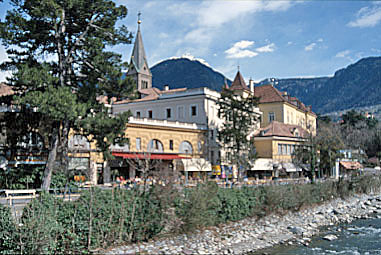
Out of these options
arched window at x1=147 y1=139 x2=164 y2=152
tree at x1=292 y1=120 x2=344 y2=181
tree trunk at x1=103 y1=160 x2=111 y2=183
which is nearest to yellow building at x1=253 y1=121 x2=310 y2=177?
tree at x1=292 y1=120 x2=344 y2=181

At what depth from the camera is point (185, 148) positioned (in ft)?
148

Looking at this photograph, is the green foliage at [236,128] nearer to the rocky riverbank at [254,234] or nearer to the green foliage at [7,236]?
the rocky riverbank at [254,234]

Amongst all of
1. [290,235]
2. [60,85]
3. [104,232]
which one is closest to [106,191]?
[104,232]

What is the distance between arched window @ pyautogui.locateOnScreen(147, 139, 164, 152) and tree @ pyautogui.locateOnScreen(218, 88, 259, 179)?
302 inches

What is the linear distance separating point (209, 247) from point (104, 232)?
18.8ft

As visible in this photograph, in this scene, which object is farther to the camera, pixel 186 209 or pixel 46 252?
pixel 186 209

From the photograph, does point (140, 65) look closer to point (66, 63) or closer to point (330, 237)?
point (66, 63)

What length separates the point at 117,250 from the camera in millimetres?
17453

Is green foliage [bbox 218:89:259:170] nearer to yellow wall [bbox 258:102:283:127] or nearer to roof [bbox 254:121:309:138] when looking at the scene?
roof [bbox 254:121:309:138]

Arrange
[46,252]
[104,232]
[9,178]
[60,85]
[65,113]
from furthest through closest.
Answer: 1. [9,178]
2. [60,85]
3. [65,113]
4. [104,232]
5. [46,252]

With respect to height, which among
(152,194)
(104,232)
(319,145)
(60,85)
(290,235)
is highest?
(60,85)

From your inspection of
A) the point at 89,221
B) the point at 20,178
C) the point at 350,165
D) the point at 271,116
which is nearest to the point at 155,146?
the point at 20,178

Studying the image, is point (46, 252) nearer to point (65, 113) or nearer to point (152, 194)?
point (152, 194)

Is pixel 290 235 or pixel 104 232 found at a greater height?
pixel 104 232
